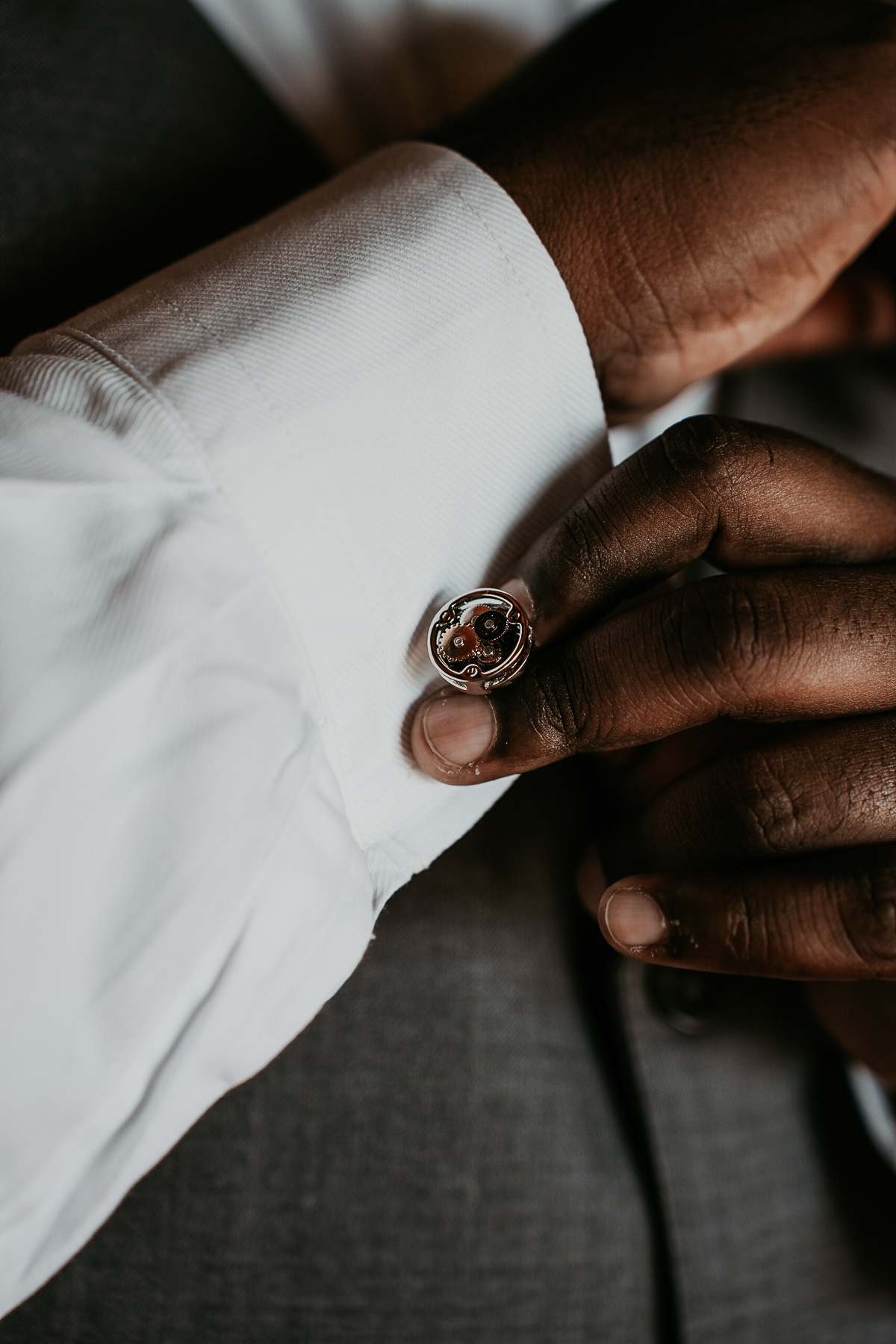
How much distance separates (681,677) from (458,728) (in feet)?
0.39

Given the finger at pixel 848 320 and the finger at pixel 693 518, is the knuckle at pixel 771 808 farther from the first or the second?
the finger at pixel 848 320

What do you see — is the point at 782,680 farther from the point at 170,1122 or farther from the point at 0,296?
the point at 0,296

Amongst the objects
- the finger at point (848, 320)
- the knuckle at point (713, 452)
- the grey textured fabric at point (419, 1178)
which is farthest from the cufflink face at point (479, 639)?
the finger at point (848, 320)

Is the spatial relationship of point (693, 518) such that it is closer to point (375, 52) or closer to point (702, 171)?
point (702, 171)

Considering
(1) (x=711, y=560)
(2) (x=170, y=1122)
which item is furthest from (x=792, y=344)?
(2) (x=170, y=1122)

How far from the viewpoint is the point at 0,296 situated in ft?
1.63

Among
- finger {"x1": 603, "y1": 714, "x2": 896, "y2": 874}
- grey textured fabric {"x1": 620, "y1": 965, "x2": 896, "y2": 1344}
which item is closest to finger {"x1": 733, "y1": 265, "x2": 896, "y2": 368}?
finger {"x1": 603, "y1": 714, "x2": 896, "y2": 874}

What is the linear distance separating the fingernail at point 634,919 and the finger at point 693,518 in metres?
0.15

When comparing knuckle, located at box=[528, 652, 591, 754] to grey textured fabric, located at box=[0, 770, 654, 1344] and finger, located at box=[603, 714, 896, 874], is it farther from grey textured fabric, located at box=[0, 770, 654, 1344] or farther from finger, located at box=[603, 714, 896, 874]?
grey textured fabric, located at box=[0, 770, 654, 1344]

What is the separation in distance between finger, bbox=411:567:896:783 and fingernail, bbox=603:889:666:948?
0.09 metres

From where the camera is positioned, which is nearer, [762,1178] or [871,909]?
[871,909]

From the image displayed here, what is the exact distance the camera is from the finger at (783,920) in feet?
1.32

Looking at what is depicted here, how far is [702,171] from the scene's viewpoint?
0.47 metres

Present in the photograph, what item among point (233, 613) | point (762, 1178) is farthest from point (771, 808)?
point (762, 1178)
